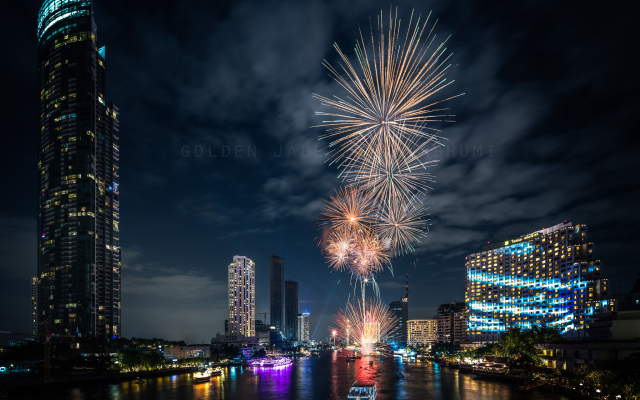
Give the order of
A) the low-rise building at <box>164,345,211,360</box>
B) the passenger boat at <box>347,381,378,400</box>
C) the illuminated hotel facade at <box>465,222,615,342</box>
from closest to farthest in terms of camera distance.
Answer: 1. the passenger boat at <box>347,381,378,400</box>
2. the illuminated hotel facade at <box>465,222,615,342</box>
3. the low-rise building at <box>164,345,211,360</box>

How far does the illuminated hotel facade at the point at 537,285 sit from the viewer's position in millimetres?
124688

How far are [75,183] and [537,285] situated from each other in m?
156

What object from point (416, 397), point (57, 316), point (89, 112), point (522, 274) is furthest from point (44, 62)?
point (522, 274)

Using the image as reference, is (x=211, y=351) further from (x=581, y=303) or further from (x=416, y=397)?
(x=581, y=303)

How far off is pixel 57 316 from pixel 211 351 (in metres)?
53.3

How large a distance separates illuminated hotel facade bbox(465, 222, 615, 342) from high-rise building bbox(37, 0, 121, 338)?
135m

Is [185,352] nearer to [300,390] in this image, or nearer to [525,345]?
[300,390]

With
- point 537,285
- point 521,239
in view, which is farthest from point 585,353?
point 521,239

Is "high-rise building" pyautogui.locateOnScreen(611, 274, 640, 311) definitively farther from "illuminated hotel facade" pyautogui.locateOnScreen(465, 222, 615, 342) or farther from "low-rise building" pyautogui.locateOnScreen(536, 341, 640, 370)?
"low-rise building" pyautogui.locateOnScreen(536, 341, 640, 370)

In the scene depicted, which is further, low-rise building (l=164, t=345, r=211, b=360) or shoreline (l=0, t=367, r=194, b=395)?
low-rise building (l=164, t=345, r=211, b=360)

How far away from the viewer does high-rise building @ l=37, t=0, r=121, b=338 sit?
427ft

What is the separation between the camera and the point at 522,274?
5925 inches

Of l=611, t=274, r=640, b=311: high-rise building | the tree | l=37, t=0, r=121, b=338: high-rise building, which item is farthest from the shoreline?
l=611, t=274, r=640, b=311: high-rise building

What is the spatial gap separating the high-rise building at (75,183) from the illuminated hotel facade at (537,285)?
444 ft
